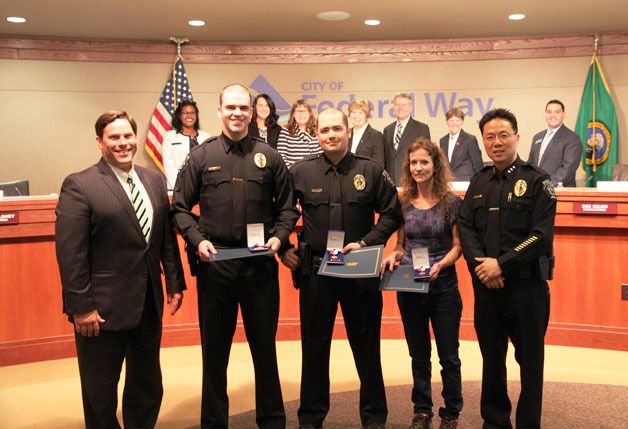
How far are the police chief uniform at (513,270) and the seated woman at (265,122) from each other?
3.31m

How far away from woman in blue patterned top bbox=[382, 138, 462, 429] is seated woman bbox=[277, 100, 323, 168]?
102 inches

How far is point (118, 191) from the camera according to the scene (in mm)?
3188

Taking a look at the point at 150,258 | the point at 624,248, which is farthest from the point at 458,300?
the point at 624,248

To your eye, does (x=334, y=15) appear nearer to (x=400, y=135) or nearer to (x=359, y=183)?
(x=400, y=135)

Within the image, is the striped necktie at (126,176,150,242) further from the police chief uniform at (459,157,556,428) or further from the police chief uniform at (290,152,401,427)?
the police chief uniform at (459,157,556,428)

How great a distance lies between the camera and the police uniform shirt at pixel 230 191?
353cm

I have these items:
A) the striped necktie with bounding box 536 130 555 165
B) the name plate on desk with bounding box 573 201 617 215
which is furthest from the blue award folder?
the striped necktie with bounding box 536 130 555 165

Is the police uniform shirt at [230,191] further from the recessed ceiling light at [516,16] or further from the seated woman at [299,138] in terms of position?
the recessed ceiling light at [516,16]

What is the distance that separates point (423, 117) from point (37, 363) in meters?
6.44

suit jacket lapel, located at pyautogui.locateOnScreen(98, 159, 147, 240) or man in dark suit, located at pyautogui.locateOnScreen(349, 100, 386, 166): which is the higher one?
man in dark suit, located at pyautogui.locateOnScreen(349, 100, 386, 166)

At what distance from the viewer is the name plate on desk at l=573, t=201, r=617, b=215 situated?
522cm

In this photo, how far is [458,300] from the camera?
3766 mm

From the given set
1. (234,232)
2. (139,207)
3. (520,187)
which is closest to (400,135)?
(520,187)

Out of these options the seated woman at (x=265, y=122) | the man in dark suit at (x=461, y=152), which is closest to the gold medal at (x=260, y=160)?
the seated woman at (x=265, y=122)
